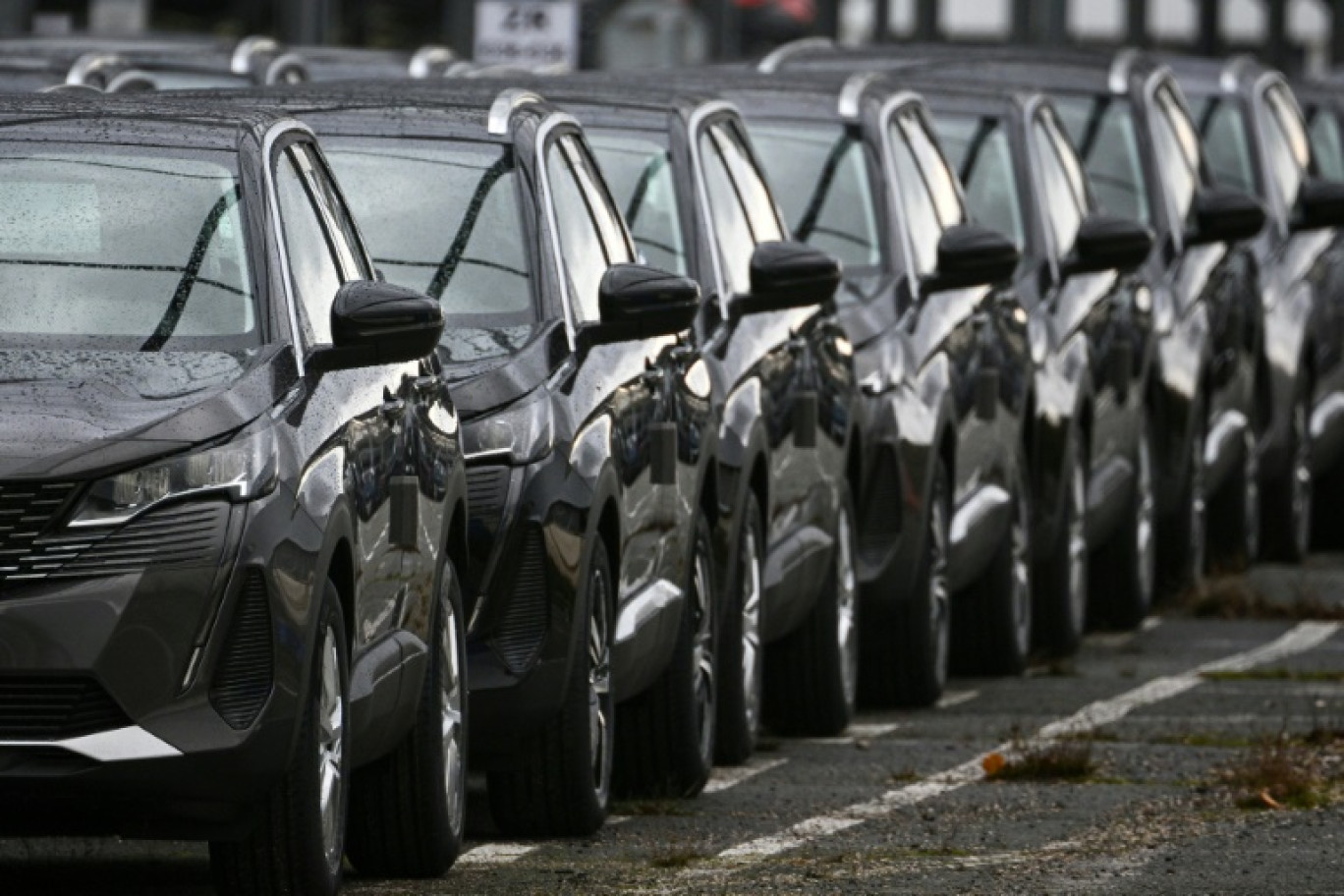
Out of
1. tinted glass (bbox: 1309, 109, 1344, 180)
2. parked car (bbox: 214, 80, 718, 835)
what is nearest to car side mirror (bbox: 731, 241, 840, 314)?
parked car (bbox: 214, 80, 718, 835)

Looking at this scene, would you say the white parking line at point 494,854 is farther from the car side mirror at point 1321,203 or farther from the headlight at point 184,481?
the car side mirror at point 1321,203

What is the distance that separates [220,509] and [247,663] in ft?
0.99

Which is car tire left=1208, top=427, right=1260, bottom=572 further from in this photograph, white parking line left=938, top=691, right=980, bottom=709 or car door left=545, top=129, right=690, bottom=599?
car door left=545, top=129, right=690, bottom=599

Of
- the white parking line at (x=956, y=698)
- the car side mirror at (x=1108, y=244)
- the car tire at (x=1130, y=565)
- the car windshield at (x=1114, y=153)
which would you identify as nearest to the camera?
the white parking line at (x=956, y=698)

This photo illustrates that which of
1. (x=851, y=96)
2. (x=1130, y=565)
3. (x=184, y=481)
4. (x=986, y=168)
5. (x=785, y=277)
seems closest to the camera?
(x=184, y=481)

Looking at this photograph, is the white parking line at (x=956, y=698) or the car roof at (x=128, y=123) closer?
the car roof at (x=128, y=123)

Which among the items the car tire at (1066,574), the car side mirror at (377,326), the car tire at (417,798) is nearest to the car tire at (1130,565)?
the car tire at (1066,574)

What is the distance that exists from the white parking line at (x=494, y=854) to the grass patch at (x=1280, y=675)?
5820mm

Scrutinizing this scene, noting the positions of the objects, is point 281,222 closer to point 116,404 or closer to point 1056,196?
point 116,404

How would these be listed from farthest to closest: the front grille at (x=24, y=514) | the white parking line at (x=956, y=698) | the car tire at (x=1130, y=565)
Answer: the car tire at (x=1130, y=565) → the white parking line at (x=956, y=698) → the front grille at (x=24, y=514)

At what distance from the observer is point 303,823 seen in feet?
29.8

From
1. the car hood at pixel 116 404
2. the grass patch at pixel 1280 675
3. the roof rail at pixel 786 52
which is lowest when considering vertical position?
the grass patch at pixel 1280 675

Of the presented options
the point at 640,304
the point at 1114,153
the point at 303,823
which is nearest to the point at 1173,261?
the point at 1114,153

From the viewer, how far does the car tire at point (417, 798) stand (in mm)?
10172
